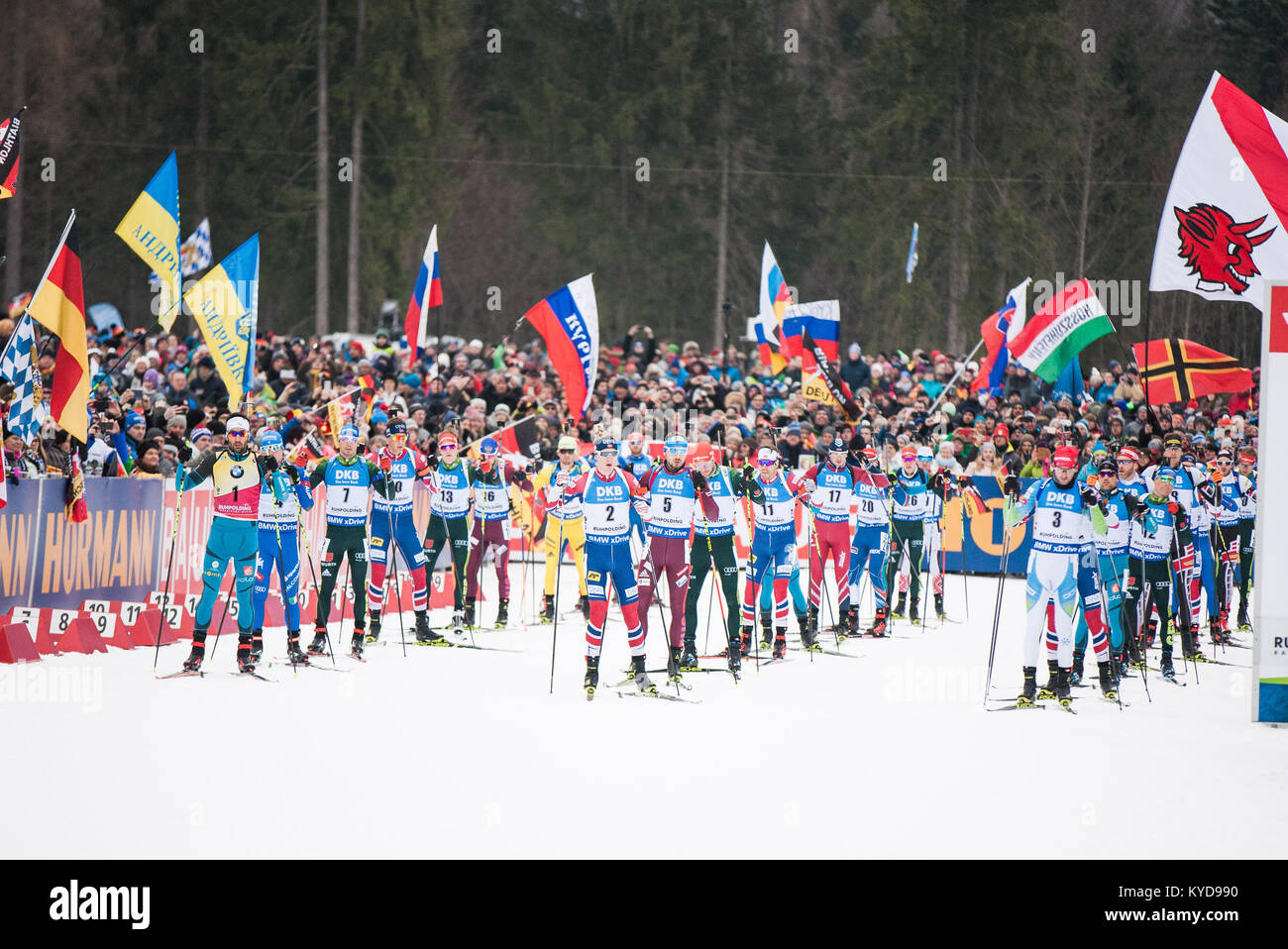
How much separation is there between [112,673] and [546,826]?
21.2 ft

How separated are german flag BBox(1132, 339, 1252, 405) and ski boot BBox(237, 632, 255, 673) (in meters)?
12.2

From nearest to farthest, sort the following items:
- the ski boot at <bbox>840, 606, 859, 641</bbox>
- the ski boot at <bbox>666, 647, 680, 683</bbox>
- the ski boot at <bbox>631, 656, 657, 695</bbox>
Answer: the ski boot at <bbox>631, 656, 657, 695</bbox> < the ski boot at <bbox>666, 647, 680, 683</bbox> < the ski boot at <bbox>840, 606, 859, 641</bbox>

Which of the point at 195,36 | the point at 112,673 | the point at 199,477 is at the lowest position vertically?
the point at 112,673

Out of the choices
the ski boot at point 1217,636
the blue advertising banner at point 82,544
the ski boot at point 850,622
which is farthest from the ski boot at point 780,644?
the blue advertising banner at point 82,544

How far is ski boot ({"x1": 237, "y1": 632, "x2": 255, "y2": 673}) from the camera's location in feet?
43.1

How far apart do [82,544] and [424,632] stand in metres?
3.60

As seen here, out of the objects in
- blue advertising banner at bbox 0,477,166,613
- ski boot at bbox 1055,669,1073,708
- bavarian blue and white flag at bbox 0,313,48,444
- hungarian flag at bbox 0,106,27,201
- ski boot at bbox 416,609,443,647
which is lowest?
ski boot at bbox 416,609,443,647

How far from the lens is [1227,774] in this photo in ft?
32.0

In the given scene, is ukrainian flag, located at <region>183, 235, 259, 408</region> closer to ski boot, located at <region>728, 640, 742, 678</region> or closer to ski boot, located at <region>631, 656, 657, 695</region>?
ski boot, located at <region>631, 656, 657, 695</region>

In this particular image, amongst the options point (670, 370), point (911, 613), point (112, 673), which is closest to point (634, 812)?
point (112, 673)

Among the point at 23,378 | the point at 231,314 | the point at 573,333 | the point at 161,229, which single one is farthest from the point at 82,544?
the point at 573,333

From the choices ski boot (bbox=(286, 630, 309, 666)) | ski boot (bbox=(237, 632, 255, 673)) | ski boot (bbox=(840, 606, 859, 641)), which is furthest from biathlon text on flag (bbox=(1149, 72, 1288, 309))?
ski boot (bbox=(237, 632, 255, 673))

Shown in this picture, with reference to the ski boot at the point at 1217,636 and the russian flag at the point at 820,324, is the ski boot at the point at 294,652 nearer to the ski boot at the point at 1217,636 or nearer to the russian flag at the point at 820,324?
the ski boot at the point at 1217,636
